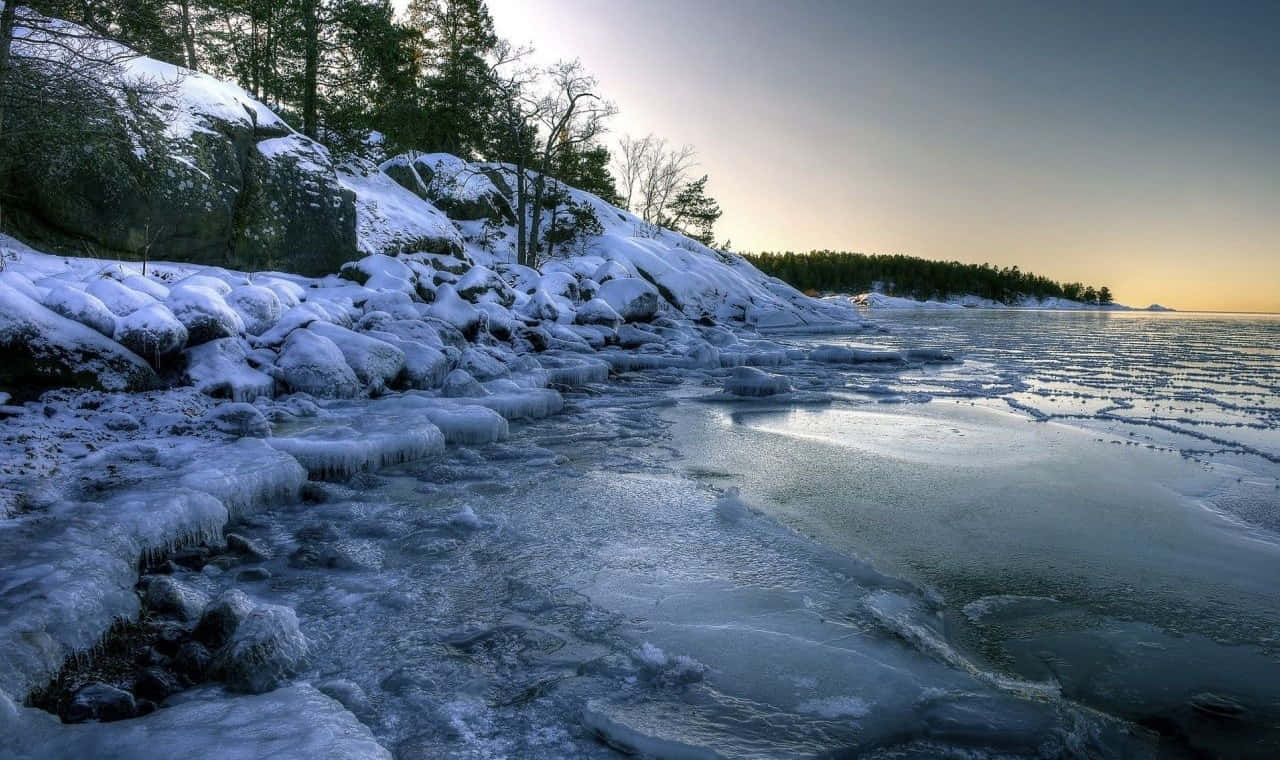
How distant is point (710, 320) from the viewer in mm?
22938

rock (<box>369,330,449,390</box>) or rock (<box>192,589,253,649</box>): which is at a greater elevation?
rock (<box>369,330,449,390</box>)

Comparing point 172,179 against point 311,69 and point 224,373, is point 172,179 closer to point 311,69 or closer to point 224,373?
point 224,373

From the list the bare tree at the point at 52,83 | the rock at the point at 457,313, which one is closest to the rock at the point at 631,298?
the rock at the point at 457,313

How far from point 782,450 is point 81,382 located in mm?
6404

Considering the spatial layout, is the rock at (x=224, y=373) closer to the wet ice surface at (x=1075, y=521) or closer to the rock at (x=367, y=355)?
the rock at (x=367, y=355)

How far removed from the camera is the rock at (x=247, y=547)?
348 centimetres

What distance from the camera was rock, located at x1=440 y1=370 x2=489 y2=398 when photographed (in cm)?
752

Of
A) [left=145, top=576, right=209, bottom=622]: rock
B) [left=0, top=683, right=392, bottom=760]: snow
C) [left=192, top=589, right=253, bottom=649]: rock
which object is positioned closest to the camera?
[left=0, top=683, right=392, bottom=760]: snow

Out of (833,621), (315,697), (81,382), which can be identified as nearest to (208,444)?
(81,382)

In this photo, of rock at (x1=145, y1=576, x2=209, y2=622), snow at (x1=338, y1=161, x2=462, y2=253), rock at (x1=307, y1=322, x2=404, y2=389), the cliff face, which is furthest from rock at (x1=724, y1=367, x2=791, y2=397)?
snow at (x1=338, y1=161, x2=462, y2=253)

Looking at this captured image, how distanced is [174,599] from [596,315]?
42.6 feet

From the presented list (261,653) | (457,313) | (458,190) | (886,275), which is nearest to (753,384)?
(457,313)

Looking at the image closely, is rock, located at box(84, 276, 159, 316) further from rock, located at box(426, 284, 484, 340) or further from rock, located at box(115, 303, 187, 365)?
rock, located at box(426, 284, 484, 340)

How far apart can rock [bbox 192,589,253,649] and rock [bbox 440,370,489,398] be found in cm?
488
